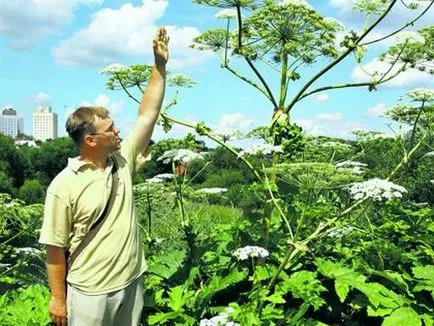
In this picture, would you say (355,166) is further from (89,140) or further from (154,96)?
(89,140)

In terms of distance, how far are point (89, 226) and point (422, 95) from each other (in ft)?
10.3

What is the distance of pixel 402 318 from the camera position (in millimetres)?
4527

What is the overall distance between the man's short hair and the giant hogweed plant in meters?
1.16

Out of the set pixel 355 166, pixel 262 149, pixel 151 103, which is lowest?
pixel 355 166

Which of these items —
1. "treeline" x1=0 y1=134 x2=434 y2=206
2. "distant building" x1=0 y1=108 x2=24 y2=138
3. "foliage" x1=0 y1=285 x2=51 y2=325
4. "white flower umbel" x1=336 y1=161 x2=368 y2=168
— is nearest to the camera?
"foliage" x1=0 y1=285 x2=51 y2=325

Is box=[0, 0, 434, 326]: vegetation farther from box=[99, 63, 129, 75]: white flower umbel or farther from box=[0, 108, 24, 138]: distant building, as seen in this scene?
box=[0, 108, 24, 138]: distant building

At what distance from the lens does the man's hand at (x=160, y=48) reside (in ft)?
14.5

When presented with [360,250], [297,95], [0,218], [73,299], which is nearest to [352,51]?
[297,95]

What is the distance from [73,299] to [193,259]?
146cm

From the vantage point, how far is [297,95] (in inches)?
200

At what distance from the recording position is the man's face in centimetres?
379

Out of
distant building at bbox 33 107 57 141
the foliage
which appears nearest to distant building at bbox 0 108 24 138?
distant building at bbox 33 107 57 141

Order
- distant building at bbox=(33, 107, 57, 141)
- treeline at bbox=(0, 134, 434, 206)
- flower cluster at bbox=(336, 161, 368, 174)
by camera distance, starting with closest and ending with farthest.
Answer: flower cluster at bbox=(336, 161, 368, 174) < treeline at bbox=(0, 134, 434, 206) < distant building at bbox=(33, 107, 57, 141)

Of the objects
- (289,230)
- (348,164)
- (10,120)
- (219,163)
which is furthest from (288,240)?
(10,120)
